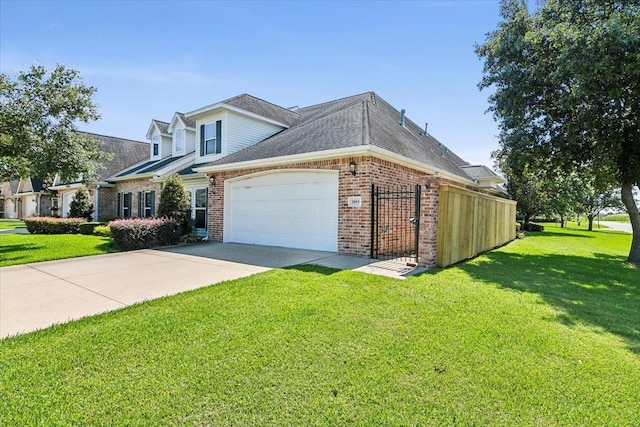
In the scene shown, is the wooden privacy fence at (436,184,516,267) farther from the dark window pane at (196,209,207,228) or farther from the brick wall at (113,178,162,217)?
the brick wall at (113,178,162,217)

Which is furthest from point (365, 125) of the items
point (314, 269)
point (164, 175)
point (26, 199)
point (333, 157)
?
point (26, 199)

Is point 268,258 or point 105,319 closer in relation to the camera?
point 105,319

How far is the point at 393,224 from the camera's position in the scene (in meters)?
9.62

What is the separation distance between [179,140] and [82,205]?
7.87 meters

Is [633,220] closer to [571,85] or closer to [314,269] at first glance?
[571,85]

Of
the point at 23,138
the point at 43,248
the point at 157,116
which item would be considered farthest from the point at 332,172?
the point at 157,116

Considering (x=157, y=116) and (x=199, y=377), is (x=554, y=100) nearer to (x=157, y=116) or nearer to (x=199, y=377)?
(x=199, y=377)

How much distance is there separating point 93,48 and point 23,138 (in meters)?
4.47

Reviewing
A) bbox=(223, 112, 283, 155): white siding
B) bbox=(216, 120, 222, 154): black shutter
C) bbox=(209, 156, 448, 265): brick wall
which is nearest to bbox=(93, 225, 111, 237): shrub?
bbox=(216, 120, 222, 154): black shutter

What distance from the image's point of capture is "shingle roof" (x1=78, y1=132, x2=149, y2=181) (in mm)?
22358

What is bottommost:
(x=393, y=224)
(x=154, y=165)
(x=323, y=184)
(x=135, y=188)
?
(x=393, y=224)

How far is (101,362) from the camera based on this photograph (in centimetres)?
319

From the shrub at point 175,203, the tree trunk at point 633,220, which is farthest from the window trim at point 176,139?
the tree trunk at point 633,220

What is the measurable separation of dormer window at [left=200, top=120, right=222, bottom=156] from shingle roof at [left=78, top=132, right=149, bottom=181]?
1068cm
